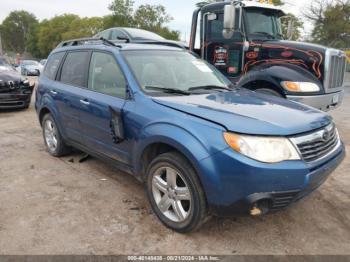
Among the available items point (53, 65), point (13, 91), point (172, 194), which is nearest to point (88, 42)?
point (53, 65)

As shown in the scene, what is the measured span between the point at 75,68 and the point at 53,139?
1.30 metres

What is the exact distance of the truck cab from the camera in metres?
6.11

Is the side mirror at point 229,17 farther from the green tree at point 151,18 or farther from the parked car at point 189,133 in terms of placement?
the green tree at point 151,18

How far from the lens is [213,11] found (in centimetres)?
711

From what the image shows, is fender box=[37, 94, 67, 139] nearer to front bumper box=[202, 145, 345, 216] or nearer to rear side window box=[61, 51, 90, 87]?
rear side window box=[61, 51, 90, 87]

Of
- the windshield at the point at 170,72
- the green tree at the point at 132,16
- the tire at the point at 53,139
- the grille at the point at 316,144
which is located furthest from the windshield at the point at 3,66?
the green tree at the point at 132,16

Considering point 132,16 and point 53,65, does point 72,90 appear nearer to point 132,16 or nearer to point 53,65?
point 53,65

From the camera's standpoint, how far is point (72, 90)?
15.3 ft

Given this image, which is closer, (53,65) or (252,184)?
(252,184)

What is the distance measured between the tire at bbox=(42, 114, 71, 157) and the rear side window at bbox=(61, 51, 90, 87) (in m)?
0.75

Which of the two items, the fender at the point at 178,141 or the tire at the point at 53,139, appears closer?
the fender at the point at 178,141

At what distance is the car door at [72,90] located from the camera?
4539mm

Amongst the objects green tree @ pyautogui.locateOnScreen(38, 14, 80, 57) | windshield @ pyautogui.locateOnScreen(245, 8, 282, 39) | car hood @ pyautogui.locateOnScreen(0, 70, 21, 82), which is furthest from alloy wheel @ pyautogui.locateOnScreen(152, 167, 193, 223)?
green tree @ pyautogui.locateOnScreen(38, 14, 80, 57)

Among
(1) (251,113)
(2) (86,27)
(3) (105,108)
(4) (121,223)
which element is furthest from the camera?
(2) (86,27)
